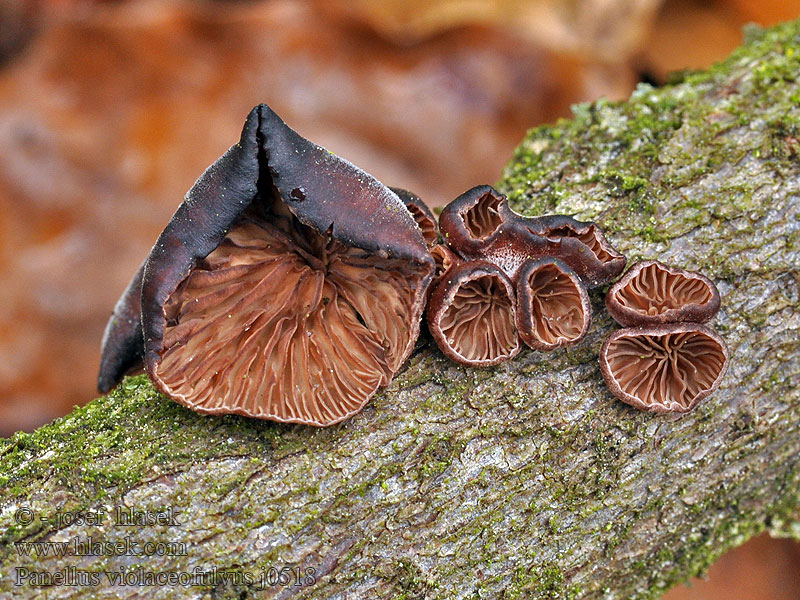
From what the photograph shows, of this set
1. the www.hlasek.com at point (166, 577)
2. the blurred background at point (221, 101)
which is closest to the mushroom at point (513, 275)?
the www.hlasek.com at point (166, 577)

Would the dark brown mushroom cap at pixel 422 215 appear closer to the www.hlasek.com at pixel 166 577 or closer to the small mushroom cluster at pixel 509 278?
the small mushroom cluster at pixel 509 278

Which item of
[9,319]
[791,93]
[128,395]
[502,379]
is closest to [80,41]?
[9,319]

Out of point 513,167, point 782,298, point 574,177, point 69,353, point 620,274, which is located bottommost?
point 782,298

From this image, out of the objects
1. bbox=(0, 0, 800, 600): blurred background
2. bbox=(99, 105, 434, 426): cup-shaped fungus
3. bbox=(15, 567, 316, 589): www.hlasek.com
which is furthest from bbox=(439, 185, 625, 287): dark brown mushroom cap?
bbox=(0, 0, 800, 600): blurred background

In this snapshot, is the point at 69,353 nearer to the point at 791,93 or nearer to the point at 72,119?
the point at 72,119

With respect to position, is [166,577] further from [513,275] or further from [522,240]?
[522,240]
